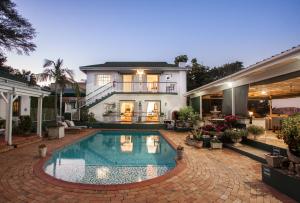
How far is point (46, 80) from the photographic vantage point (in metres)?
14.6

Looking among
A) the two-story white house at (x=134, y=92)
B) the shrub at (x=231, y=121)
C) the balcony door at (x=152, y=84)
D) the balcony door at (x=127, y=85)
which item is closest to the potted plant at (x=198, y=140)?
the shrub at (x=231, y=121)

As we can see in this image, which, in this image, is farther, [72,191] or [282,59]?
[282,59]

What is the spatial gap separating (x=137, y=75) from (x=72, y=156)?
46.2ft

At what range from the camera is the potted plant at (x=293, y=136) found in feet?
13.2

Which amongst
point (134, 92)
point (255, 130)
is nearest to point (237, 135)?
point (255, 130)

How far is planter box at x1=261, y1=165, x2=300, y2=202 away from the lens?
3.80 m

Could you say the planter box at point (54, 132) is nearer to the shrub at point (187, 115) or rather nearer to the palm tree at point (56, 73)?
the palm tree at point (56, 73)

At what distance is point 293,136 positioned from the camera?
4102 mm

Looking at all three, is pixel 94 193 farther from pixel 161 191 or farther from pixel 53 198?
pixel 161 191

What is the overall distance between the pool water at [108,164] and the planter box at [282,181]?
2.96 m

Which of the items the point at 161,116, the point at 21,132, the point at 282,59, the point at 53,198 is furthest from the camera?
the point at 161,116

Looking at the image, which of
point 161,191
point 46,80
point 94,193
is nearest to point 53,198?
point 94,193

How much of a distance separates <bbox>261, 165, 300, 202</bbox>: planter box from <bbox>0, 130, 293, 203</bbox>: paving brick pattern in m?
0.14

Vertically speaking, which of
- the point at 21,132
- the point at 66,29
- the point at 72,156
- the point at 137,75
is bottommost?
the point at 72,156
